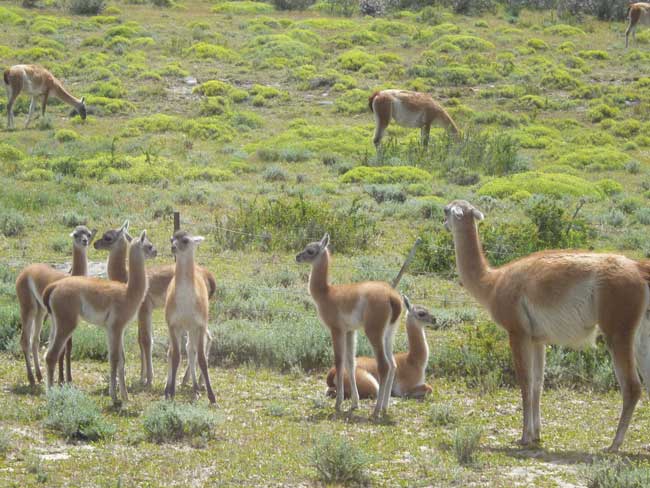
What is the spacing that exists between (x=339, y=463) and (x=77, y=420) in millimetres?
2317

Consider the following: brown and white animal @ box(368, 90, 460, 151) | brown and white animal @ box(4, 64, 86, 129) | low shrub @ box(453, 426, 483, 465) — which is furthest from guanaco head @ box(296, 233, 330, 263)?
brown and white animal @ box(4, 64, 86, 129)

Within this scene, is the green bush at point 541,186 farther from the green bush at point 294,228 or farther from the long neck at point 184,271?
the long neck at point 184,271

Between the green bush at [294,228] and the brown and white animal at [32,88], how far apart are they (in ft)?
44.4

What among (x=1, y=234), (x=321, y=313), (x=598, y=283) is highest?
(x=598, y=283)

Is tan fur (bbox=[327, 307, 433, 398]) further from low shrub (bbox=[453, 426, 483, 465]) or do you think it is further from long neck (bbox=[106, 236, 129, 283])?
long neck (bbox=[106, 236, 129, 283])

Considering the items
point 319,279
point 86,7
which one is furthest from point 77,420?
point 86,7

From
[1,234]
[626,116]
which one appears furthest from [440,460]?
[626,116]

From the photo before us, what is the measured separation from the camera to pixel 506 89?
110ft

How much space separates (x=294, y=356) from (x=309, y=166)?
1360 cm

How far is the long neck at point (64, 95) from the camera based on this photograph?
29.9 meters

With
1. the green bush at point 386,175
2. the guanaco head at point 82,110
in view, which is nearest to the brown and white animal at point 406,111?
the green bush at point 386,175

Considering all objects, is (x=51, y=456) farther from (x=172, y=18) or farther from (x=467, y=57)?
(x=172, y=18)

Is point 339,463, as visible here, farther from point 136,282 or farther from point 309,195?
point 309,195

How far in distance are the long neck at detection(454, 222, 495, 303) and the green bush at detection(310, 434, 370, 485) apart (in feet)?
7.54
